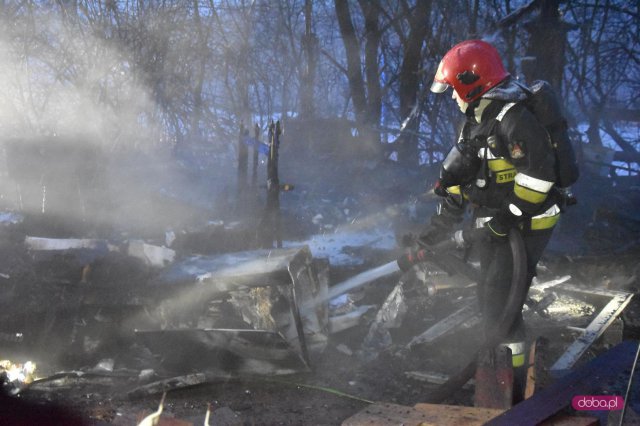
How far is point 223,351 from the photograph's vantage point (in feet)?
11.6

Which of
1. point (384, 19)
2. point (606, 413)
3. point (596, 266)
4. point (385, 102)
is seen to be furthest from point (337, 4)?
point (606, 413)

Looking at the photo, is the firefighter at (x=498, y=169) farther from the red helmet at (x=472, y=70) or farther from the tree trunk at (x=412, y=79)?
the tree trunk at (x=412, y=79)

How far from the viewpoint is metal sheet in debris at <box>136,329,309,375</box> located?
3.46 metres

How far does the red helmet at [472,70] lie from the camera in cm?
312

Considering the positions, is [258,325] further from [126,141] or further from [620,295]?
[126,141]

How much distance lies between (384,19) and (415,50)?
160 centimetres

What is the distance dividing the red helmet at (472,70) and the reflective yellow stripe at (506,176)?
0.50m

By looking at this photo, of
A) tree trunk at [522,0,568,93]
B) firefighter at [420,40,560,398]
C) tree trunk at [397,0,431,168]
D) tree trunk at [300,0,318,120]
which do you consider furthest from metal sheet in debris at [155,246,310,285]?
tree trunk at [300,0,318,120]

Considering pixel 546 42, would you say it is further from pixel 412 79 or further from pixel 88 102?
pixel 88 102

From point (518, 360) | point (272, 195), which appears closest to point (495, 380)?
point (518, 360)

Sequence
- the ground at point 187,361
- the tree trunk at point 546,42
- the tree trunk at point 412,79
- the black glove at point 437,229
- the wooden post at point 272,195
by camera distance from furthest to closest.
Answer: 1. the tree trunk at point 412,79
2. the tree trunk at point 546,42
3. the wooden post at point 272,195
4. the black glove at point 437,229
5. the ground at point 187,361

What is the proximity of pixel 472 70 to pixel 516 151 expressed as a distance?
2.00 ft

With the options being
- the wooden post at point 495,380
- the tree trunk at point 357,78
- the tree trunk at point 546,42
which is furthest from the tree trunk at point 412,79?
the wooden post at point 495,380

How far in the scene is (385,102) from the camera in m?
12.2
